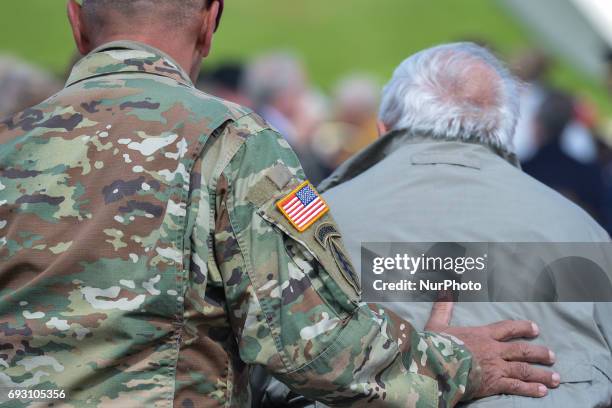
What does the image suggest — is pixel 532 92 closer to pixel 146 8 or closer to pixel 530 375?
pixel 530 375

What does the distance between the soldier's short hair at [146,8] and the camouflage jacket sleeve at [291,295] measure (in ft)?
1.42

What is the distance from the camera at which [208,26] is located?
260 cm

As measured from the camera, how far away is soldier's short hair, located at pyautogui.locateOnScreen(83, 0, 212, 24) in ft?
8.22

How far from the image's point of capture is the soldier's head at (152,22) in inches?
99.0

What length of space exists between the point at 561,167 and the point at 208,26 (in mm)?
5188

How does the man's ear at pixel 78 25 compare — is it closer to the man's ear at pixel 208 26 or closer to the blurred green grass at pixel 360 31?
the man's ear at pixel 208 26

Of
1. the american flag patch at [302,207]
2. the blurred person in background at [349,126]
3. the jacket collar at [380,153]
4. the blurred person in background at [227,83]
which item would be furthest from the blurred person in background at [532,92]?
the american flag patch at [302,207]

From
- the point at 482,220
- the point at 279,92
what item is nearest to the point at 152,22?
the point at 482,220

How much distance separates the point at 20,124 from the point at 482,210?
53.9 inches

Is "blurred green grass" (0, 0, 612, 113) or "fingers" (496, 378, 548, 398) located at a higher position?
"blurred green grass" (0, 0, 612, 113)

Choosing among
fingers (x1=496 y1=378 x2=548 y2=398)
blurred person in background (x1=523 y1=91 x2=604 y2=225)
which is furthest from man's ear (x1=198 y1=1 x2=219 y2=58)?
blurred person in background (x1=523 y1=91 x2=604 y2=225)

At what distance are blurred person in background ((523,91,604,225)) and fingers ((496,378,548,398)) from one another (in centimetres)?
462
